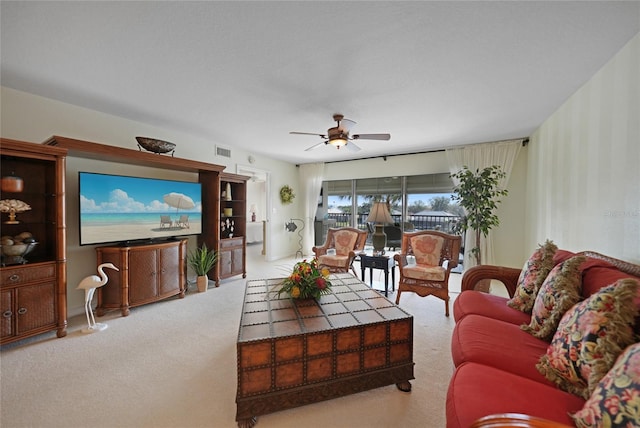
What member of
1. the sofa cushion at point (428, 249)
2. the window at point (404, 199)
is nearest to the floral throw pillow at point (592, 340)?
the sofa cushion at point (428, 249)

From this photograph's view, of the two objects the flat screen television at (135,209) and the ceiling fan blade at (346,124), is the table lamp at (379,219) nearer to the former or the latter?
the ceiling fan blade at (346,124)

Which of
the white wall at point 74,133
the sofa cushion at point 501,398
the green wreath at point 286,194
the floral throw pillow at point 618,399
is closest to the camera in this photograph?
the floral throw pillow at point 618,399

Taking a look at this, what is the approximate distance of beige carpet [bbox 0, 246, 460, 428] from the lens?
56.9 inches

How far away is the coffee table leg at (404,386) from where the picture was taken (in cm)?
165

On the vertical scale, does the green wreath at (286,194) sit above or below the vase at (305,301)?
above

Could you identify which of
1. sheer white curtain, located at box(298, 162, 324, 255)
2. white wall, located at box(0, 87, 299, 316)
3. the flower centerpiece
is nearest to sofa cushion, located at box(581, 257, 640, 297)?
the flower centerpiece

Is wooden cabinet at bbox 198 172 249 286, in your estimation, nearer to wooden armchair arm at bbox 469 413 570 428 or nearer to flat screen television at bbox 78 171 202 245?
flat screen television at bbox 78 171 202 245

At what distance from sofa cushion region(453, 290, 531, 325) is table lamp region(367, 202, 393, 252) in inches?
62.1

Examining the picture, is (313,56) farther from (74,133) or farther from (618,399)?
(74,133)

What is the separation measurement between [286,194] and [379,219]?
A: 294 centimetres

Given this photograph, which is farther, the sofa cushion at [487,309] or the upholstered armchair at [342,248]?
the upholstered armchair at [342,248]

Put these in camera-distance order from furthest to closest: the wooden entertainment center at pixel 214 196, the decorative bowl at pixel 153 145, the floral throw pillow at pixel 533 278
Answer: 1. the decorative bowl at pixel 153 145
2. the wooden entertainment center at pixel 214 196
3. the floral throw pillow at pixel 533 278

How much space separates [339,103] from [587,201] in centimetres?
247

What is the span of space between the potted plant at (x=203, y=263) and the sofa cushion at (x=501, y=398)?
11.2ft
